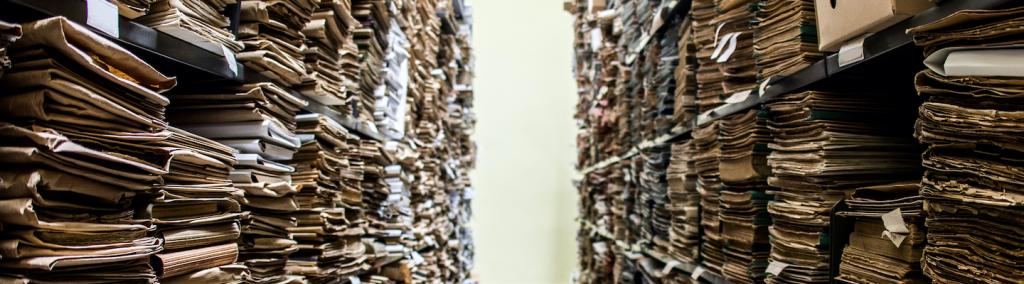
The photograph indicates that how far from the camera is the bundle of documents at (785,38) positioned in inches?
83.3

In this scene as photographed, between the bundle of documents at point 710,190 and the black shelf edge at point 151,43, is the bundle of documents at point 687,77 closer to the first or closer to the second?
the bundle of documents at point 710,190

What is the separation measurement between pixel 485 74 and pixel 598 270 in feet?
11.1

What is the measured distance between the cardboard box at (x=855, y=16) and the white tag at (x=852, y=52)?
0.02 m

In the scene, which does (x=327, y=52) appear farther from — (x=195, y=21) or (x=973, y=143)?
(x=973, y=143)

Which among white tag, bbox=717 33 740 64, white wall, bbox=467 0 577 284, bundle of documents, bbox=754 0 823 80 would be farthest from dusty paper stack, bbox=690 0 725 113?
white wall, bbox=467 0 577 284

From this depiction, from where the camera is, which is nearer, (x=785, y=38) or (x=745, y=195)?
(x=785, y=38)

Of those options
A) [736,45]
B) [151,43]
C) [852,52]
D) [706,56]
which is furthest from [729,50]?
[151,43]

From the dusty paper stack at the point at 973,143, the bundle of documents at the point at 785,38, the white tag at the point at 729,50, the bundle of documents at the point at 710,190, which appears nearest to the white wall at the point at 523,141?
the bundle of documents at the point at 710,190

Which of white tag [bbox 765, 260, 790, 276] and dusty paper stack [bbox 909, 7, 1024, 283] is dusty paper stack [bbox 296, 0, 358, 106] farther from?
dusty paper stack [bbox 909, 7, 1024, 283]

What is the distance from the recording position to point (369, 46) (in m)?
3.22

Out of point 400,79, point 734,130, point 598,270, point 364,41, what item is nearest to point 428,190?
point 400,79

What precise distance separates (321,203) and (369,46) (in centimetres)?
88

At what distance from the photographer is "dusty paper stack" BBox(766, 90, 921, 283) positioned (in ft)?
6.67

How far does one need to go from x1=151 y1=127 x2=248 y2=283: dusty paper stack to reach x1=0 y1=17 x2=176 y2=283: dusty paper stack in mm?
126
